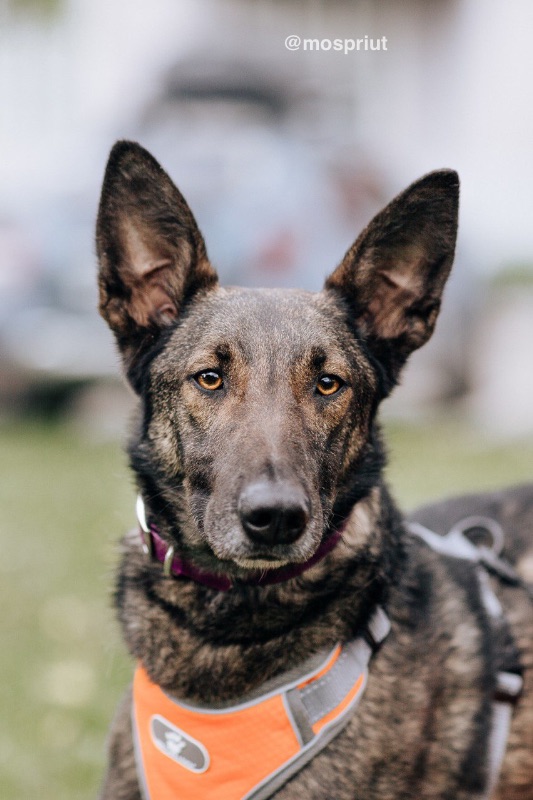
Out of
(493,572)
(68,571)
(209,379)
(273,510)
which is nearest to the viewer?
(273,510)

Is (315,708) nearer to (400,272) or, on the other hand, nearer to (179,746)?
(179,746)

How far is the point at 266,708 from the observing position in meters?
2.73

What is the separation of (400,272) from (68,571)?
3.50m

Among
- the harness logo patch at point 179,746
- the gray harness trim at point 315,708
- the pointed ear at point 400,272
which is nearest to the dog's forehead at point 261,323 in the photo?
the pointed ear at point 400,272

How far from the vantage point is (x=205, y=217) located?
1032cm

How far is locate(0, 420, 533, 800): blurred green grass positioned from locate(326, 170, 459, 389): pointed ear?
14.4 inches

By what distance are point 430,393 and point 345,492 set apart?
869cm

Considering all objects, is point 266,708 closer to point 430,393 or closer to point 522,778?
point 522,778

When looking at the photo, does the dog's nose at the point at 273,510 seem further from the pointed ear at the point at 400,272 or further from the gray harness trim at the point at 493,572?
the gray harness trim at the point at 493,572

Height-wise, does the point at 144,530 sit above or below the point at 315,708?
above

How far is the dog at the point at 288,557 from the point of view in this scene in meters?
2.72
